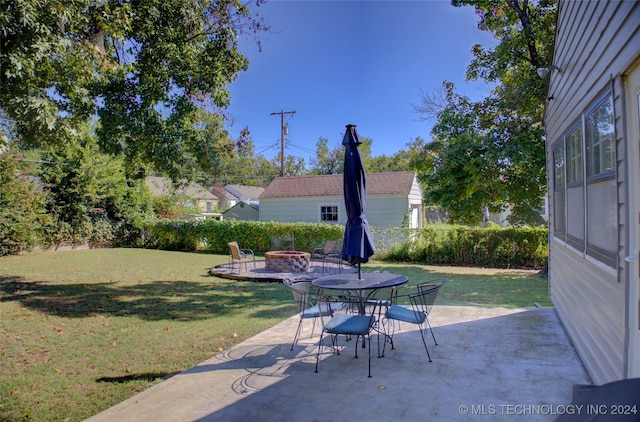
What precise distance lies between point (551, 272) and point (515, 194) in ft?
15.5

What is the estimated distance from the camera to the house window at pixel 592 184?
283cm

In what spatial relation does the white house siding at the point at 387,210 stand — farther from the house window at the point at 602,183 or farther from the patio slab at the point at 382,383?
the house window at the point at 602,183

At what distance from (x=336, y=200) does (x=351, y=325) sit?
15394mm

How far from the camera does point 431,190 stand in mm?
12227

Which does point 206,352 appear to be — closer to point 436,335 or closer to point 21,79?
point 436,335

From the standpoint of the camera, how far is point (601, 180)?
3.06 m

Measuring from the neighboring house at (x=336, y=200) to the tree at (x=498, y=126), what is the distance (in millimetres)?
5977

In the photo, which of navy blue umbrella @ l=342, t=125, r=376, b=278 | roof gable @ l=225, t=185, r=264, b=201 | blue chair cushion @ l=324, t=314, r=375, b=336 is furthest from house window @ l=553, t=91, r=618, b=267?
roof gable @ l=225, t=185, r=264, b=201

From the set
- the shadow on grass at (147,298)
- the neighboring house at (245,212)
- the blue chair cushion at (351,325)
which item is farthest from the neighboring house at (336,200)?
the blue chair cushion at (351,325)

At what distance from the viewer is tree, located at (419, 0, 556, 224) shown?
409 inches

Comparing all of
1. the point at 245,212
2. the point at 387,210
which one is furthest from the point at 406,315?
the point at 245,212

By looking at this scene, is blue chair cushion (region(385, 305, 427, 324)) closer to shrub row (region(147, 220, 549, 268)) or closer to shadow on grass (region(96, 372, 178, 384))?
shadow on grass (region(96, 372, 178, 384))

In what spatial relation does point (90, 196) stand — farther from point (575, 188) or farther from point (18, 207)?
point (575, 188)

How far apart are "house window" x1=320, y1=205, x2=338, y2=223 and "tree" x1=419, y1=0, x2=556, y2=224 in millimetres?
7606
